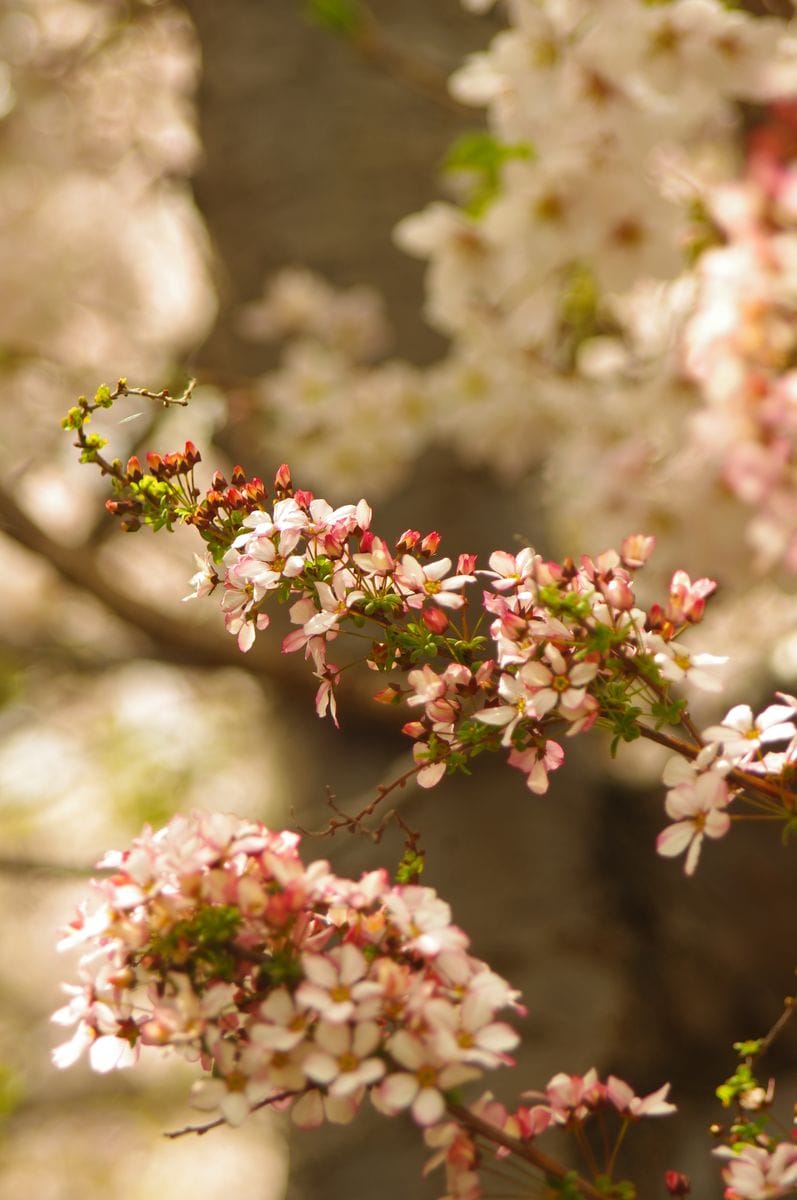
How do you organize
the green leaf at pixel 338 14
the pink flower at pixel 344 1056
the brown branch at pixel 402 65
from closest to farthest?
the pink flower at pixel 344 1056, the green leaf at pixel 338 14, the brown branch at pixel 402 65

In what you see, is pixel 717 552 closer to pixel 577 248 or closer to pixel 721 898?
pixel 577 248

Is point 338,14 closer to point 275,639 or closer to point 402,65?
point 402,65

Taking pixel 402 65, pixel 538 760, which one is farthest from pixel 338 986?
pixel 402 65

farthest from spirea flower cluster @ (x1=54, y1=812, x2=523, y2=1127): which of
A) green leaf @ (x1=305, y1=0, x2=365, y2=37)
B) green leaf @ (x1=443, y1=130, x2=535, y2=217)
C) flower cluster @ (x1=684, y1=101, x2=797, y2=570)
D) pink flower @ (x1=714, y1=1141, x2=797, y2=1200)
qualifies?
green leaf @ (x1=305, y1=0, x2=365, y2=37)

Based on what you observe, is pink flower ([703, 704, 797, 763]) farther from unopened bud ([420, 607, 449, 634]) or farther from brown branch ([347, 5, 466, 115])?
brown branch ([347, 5, 466, 115])

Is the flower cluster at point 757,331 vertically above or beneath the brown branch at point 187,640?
beneath

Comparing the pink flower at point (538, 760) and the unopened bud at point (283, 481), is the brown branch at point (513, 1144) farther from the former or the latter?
the unopened bud at point (283, 481)

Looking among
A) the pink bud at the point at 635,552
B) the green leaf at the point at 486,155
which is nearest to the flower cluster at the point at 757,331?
the green leaf at the point at 486,155
